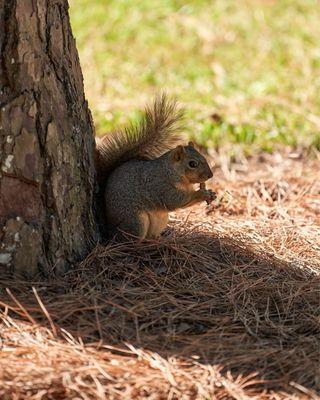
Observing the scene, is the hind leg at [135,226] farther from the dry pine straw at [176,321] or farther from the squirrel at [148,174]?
the dry pine straw at [176,321]

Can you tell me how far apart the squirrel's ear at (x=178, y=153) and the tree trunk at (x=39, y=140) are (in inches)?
24.1

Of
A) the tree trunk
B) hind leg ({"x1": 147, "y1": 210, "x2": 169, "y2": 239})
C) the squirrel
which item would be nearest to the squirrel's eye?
the squirrel

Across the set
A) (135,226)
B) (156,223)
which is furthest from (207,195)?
(135,226)

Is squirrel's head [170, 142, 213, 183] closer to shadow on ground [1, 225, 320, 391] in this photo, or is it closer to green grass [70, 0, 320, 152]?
shadow on ground [1, 225, 320, 391]

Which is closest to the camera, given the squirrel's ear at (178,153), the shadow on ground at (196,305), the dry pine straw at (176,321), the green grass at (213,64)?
the dry pine straw at (176,321)

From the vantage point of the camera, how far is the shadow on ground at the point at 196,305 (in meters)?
2.79

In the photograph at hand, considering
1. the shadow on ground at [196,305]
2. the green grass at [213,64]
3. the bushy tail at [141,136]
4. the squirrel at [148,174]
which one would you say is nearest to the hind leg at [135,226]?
the squirrel at [148,174]

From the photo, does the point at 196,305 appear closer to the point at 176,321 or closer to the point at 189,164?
the point at 176,321

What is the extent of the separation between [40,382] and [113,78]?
15.2ft

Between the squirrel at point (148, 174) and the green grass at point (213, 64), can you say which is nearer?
the squirrel at point (148, 174)

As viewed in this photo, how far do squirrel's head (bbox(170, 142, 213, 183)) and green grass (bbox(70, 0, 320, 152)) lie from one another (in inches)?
70.6

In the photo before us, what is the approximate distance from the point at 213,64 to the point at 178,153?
3.45 metres

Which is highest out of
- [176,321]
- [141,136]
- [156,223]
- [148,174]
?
[141,136]

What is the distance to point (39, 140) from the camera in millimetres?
3109
